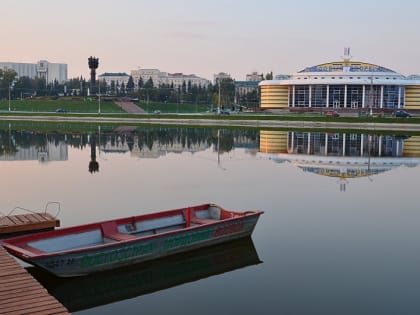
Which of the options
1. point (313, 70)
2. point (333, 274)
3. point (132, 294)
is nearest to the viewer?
point (132, 294)

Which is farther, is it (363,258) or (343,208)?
(343,208)

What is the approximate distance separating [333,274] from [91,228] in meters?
5.77

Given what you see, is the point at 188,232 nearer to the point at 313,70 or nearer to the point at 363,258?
the point at 363,258

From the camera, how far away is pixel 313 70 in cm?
9962

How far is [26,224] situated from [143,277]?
Answer: 443 centimetres

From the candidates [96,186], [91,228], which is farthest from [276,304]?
[96,186]

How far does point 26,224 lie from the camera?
15.2 metres

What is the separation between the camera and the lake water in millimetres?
11258

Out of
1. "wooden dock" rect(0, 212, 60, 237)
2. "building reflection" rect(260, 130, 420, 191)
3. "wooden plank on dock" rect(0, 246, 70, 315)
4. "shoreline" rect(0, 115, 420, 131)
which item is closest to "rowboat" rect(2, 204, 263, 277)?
"wooden plank on dock" rect(0, 246, 70, 315)

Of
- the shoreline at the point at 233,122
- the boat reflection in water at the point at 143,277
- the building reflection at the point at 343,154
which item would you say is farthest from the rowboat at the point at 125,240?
the shoreline at the point at 233,122

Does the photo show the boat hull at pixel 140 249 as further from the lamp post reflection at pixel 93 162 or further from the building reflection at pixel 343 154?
the lamp post reflection at pixel 93 162

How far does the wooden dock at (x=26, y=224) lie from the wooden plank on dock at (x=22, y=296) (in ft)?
12.7

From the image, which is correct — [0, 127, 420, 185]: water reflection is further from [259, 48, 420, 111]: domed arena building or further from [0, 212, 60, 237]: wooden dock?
[259, 48, 420, 111]: domed arena building

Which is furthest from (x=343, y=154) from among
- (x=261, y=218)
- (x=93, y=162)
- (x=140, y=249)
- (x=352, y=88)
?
(x=352, y=88)
